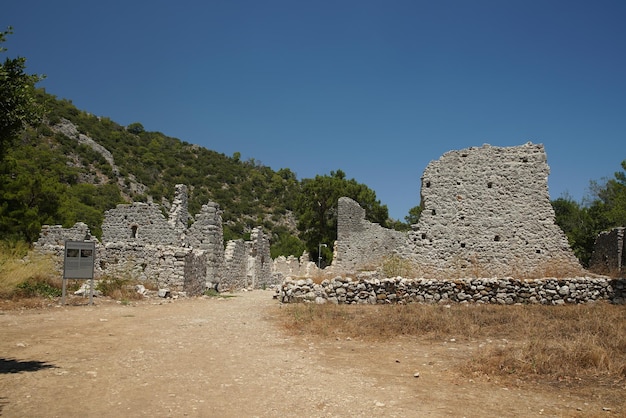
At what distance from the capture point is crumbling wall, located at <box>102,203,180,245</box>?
2167 cm

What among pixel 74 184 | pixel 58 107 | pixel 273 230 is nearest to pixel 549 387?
pixel 74 184

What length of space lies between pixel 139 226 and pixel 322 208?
2812 cm

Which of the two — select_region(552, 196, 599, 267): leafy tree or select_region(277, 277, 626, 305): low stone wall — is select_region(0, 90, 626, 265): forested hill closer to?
select_region(552, 196, 599, 267): leafy tree

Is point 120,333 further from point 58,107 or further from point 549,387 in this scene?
point 58,107

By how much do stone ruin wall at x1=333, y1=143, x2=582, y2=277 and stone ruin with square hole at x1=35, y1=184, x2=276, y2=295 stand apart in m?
8.19

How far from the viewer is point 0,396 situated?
5.04 metres

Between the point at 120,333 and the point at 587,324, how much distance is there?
9.48 meters

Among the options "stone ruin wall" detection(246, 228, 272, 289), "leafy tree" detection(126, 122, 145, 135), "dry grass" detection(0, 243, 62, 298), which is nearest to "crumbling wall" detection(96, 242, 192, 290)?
"dry grass" detection(0, 243, 62, 298)

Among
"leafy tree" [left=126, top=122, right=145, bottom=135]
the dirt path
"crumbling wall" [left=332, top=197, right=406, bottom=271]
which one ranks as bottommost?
the dirt path

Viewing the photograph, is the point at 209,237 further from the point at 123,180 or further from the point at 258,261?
the point at 123,180

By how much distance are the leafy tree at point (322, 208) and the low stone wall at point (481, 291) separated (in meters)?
33.1

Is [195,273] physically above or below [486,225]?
below

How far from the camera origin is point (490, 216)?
17250mm

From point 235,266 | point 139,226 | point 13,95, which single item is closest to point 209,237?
point 235,266
